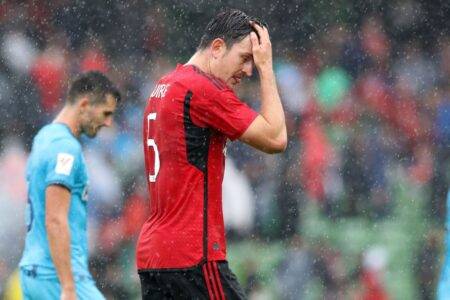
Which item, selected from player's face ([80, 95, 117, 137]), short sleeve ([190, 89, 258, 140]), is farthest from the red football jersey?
player's face ([80, 95, 117, 137])

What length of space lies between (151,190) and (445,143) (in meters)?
4.70

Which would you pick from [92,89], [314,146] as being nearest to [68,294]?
[92,89]

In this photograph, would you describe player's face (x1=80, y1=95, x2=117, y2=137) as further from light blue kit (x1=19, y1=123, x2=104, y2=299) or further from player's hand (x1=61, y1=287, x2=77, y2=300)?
player's hand (x1=61, y1=287, x2=77, y2=300)

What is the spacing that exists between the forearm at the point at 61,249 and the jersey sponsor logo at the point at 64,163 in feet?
0.79

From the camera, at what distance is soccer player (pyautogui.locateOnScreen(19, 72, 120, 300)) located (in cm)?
637

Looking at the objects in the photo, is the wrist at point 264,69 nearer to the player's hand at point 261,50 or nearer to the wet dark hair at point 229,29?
the player's hand at point 261,50

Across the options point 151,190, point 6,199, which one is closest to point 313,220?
point 6,199

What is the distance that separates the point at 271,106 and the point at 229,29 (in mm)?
355

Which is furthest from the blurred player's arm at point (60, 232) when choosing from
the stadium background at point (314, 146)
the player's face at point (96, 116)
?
the stadium background at point (314, 146)

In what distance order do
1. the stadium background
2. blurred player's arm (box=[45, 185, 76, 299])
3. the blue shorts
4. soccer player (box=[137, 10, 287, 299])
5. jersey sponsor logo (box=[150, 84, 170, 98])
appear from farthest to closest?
the stadium background
the blue shorts
blurred player's arm (box=[45, 185, 76, 299])
jersey sponsor logo (box=[150, 84, 170, 98])
soccer player (box=[137, 10, 287, 299])

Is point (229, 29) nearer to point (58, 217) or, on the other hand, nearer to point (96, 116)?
point (58, 217)

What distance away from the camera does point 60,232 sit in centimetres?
636

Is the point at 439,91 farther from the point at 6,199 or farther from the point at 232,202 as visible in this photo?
the point at 6,199

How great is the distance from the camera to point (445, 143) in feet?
31.4
